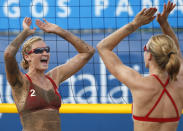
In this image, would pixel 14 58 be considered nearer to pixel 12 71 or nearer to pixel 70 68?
pixel 12 71

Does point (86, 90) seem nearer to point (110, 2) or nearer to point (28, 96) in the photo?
point (110, 2)

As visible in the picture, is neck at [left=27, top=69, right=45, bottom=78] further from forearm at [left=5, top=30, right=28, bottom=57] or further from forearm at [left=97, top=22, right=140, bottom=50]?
forearm at [left=97, top=22, right=140, bottom=50]

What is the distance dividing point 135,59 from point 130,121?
5.65ft

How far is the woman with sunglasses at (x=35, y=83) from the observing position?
9.87 feet

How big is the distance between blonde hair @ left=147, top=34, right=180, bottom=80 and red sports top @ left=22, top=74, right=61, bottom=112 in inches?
42.6

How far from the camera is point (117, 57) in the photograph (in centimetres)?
277

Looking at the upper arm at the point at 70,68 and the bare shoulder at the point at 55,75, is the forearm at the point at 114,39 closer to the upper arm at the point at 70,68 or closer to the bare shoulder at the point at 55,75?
the upper arm at the point at 70,68

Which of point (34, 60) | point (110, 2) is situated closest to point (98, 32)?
point (110, 2)

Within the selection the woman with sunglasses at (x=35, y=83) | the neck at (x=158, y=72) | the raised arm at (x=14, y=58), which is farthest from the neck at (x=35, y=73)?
the neck at (x=158, y=72)

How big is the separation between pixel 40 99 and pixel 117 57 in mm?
847

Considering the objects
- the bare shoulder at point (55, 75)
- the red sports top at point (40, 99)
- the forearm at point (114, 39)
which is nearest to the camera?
the forearm at point (114, 39)

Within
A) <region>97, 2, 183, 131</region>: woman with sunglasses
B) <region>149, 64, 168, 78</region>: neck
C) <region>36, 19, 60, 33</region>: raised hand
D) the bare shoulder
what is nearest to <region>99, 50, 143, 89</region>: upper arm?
<region>97, 2, 183, 131</region>: woman with sunglasses

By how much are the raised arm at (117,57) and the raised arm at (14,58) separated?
2.22ft

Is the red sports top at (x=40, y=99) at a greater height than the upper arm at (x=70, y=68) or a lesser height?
lesser
